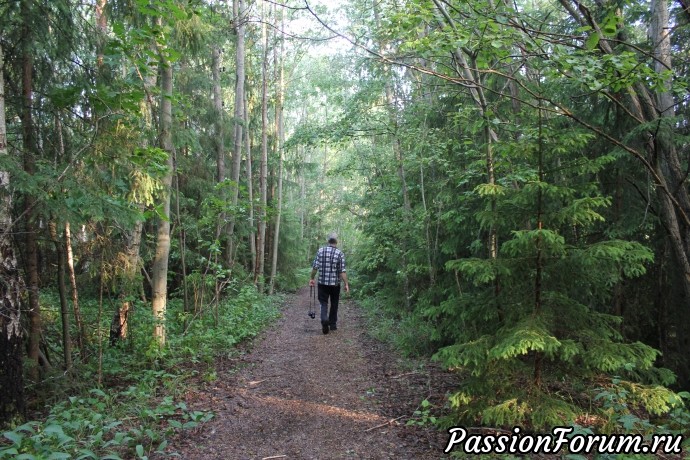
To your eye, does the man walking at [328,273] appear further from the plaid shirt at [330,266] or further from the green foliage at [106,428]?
the green foliage at [106,428]

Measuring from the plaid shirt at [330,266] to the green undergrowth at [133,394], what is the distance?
1.84 meters

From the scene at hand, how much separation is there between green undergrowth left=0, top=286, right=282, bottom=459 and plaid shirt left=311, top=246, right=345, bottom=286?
184 centimetres

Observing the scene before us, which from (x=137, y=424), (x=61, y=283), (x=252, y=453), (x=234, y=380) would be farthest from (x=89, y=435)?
(x=61, y=283)

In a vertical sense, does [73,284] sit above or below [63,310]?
above

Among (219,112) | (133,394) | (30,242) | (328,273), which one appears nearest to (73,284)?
(30,242)

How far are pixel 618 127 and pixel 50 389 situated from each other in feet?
26.8

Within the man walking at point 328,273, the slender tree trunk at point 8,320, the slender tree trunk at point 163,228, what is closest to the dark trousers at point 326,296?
Answer: the man walking at point 328,273

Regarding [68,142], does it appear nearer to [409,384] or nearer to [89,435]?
[89,435]

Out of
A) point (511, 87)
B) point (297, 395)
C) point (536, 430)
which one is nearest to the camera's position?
point (536, 430)

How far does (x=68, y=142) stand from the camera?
593cm

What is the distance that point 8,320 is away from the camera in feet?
13.3

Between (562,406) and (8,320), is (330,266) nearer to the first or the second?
(8,320)

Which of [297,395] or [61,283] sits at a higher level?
[61,283]

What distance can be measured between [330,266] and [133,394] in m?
4.48
